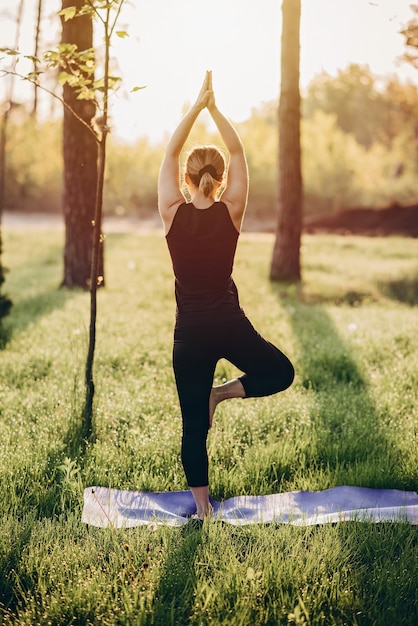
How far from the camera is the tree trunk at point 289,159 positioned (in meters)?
11.9

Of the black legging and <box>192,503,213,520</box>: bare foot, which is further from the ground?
the black legging

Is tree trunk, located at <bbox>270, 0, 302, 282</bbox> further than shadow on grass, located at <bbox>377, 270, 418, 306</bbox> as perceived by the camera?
No

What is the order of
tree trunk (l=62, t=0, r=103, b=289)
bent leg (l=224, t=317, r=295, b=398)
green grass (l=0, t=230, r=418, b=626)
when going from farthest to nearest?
tree trunk (l=62, t=0, r=103, b=289) < bent leg (l=224, t=317, r=295, b=398) < green grass (l=0, t=230, r=418, b=626)

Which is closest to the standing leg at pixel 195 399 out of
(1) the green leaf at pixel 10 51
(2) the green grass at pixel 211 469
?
(2) the green grass at pixel 211 469

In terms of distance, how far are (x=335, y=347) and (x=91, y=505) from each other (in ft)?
13.4

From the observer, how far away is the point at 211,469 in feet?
14.5

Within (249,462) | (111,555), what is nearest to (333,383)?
(249,462)

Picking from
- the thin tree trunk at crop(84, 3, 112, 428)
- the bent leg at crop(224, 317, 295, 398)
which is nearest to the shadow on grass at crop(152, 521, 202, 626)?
the bent leg at crop(224, 317, 295, 398)

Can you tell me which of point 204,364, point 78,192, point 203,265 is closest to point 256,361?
point 204,364

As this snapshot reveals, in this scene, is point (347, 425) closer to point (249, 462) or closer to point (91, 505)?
point (249, 462)

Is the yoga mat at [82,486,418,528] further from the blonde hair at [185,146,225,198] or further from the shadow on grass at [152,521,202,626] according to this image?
the blonde hair at [185,146,225,198]

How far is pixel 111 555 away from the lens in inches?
130

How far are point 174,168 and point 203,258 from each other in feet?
1.87

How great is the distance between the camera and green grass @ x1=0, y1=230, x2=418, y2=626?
2.99 meters
